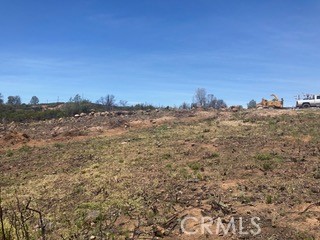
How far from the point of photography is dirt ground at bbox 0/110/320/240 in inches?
272

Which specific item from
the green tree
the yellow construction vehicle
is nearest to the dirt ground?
the yellow construction vehicle

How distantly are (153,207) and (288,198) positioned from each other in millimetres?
3074

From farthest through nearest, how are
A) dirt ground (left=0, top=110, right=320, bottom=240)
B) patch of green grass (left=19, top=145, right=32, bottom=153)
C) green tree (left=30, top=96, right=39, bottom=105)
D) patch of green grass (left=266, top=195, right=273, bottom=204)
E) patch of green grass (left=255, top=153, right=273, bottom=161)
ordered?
green tree (left=30, top=96, right=39, bottom=105)
patch of green grass (left=19, top=145, right=32, bottom=153)
patch of green grass (left=255, top=153, right=273, bottom=161)
patch of green grass (left=266, top=195, right=273, bottom=204)
dirt ground (left=0, top=110, right=320, bottom=240)

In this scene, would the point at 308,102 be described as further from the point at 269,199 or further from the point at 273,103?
the point at 269,199

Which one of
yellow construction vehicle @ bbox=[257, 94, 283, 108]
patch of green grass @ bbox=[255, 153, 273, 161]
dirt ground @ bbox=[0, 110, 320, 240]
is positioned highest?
yellow construction vehicle @ bbox=[257, 94, 283, 108]

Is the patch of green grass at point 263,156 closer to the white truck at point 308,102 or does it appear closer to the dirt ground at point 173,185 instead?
the dirt ground at point 173,185

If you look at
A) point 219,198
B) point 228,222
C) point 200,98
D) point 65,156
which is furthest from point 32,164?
point 200,98

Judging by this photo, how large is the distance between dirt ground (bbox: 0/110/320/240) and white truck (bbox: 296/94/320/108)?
15.3 meters

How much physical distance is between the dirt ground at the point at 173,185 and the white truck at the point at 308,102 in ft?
50.3

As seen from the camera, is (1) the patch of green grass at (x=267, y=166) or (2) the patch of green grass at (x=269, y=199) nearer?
(2) the patch of green grass at (x=269, y=199)

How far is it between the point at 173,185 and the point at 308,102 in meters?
28.1

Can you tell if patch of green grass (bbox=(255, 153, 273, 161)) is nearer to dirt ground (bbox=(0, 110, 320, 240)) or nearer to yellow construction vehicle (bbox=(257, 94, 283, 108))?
dirt ground (bbox=(0, 110, 320, 240))

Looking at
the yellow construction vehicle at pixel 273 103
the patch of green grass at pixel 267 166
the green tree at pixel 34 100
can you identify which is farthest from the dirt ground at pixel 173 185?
the green tree at pixel 34 100

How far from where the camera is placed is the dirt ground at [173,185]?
690 centimetres
